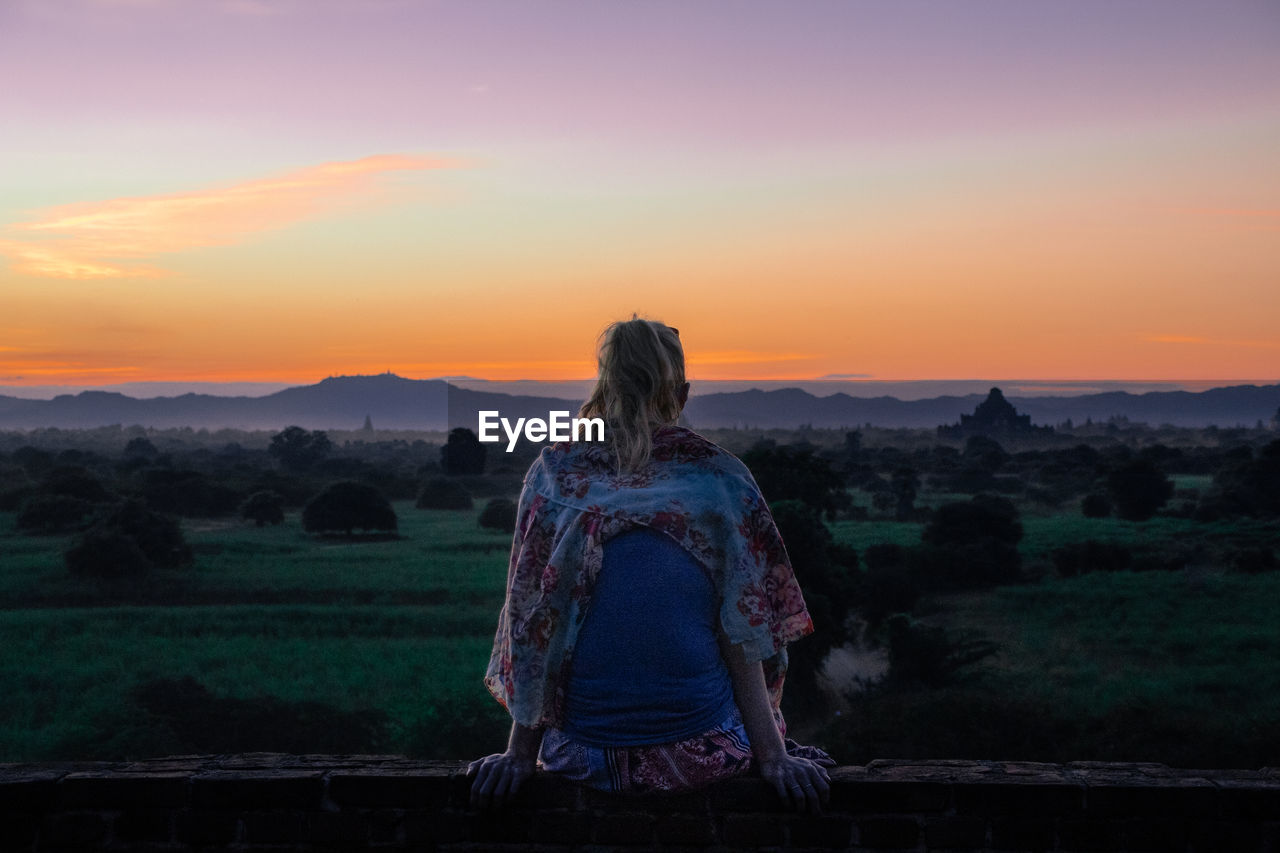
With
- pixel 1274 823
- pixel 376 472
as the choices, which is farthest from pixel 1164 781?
pixel 376 472

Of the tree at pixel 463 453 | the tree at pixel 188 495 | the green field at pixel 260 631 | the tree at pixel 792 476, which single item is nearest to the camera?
the green field at pixel 260 631

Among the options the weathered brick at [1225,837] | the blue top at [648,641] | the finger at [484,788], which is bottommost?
the weathered brick at [1225,837]

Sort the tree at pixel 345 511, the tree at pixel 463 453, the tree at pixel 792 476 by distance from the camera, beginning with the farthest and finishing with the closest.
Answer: the tree at pixel 463 453 < the tree at pixel 345 511 < the tree at pixel 792 476

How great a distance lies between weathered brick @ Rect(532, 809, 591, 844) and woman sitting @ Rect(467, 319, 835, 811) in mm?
107

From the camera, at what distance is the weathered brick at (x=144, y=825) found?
2580 mm

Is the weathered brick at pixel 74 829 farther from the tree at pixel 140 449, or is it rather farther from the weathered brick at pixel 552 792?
the tree at pixel 140 449

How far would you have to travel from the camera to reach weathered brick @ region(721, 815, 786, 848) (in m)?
2.44

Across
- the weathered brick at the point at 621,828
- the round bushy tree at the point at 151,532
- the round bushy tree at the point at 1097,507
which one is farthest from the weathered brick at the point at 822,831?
the round bushy tree at the point at 1097,507

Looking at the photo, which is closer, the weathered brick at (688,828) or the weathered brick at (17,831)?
the weathered brick at (688,828)

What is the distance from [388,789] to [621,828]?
0.58 metres

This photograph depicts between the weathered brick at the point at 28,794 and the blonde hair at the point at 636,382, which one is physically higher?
the blonde hair at the point at 636,382

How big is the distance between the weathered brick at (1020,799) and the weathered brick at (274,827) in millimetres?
1609

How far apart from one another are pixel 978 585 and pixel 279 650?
19162mm

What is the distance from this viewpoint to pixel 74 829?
259cm
